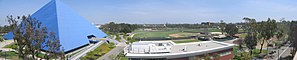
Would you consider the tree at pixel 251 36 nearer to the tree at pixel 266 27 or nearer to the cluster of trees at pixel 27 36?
the tree at pixel 266 27

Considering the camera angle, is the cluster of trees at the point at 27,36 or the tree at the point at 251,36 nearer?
the cluster of trees at the point at 27,36

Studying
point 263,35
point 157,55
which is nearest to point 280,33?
point 263,35

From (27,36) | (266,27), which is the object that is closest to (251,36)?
(266,27)

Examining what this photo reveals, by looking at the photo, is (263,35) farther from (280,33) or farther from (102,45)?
(102,45)

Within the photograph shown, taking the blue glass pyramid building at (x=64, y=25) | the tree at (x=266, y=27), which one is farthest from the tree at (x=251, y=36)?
the blue glass pyramid building at (x=64, y=25)

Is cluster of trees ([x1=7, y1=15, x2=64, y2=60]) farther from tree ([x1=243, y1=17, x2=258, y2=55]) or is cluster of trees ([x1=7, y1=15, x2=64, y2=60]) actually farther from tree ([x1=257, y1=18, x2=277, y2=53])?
tree ([x1=257, y1=18, x2=277, y2=53])

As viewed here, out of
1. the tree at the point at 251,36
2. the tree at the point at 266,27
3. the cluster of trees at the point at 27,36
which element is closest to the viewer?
the cluster of trees at the point at 27,36

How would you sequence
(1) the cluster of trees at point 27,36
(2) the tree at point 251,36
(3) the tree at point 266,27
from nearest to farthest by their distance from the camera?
(1) the cluster of trees at point 27,36 < (2) the tree at point 251,36 < (3) the tree at point 266,27

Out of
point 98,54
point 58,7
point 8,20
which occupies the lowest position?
point 98,54
